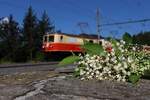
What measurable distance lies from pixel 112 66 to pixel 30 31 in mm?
44403

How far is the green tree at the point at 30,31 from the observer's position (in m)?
50.2

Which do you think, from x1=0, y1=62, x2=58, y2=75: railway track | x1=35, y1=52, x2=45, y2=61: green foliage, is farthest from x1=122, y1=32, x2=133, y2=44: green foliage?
x1=35, y1=52, x2=45, y2=61: green foliage

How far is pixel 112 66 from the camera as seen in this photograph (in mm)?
6156

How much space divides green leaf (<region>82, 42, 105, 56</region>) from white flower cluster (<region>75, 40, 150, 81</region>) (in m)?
0.09

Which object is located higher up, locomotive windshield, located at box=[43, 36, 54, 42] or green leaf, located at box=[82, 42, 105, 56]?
locomotive windshield, located at box=[43, 36, 54, 42]

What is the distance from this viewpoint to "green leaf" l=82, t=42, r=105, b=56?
6454 millimetres

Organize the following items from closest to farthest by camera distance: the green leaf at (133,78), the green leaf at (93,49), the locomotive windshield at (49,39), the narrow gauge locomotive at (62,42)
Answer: the green leaf at (133,78) → the green leaf at (93,49) → the narrow gauge locomotive at (62,42) → the locomotive windshield at (49,39)

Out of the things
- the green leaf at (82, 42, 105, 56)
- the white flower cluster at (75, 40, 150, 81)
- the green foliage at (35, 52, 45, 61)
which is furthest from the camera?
the green foliage at (35, 52, 45, 61)

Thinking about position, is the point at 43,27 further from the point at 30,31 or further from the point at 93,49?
the point at 93,49

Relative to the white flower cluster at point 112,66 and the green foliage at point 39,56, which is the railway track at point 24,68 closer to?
the white flower cluster at point 112,66

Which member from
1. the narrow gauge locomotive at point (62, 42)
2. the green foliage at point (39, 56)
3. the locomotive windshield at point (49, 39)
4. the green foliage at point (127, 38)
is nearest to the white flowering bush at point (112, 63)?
the green foliage at point (127, 38)

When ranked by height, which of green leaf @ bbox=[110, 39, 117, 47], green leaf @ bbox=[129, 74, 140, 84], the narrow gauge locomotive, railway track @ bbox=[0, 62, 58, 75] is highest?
the narrow gauge locomotive

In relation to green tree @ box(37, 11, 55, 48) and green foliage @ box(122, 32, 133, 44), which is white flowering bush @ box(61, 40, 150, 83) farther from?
green tree @ box(37, 11, 55, 48)

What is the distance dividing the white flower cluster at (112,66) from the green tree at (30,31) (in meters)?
43.6
